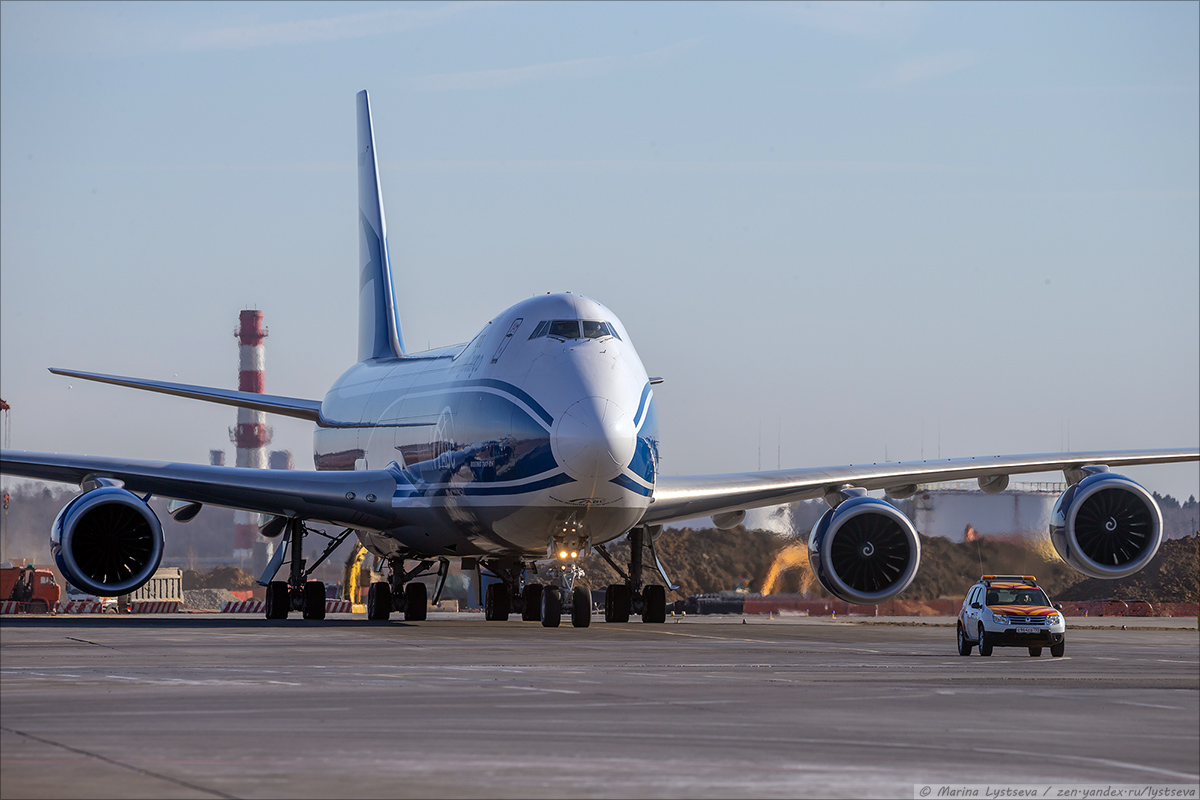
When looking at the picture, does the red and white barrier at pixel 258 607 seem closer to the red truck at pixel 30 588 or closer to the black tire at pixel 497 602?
the red truck at pixel 30 588

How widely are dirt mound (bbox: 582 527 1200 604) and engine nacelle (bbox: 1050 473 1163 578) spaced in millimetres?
14341

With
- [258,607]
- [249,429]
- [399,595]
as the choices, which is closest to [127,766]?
[399,595]

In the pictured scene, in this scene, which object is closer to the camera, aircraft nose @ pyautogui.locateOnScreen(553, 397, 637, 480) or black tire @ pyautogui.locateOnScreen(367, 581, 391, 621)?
aircraft nose @ pyautogui.locateOnScreen(553, 397, 637, 480)

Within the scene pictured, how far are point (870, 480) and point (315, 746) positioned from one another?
2362cm

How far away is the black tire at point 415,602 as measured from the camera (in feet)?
124

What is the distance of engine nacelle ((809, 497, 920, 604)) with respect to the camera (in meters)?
30.5

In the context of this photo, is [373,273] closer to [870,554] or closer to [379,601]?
[379,601]

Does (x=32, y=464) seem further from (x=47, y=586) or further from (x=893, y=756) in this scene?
(x=47, y=586)

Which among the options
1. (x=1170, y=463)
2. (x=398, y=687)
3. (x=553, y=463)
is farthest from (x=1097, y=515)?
(x=398, y=687)

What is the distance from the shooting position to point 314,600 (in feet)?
115

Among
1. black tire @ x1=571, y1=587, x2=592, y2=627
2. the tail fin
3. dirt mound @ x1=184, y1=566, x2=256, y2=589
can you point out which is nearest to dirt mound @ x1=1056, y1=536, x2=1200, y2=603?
the tail fin

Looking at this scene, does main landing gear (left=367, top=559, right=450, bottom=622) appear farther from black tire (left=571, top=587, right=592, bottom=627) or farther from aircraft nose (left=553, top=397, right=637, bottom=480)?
aircraft nose (left=553, top=397, right=637, bottom=480)

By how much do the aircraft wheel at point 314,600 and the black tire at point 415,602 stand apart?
9.82 feet

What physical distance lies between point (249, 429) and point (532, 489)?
8527 centimetres
